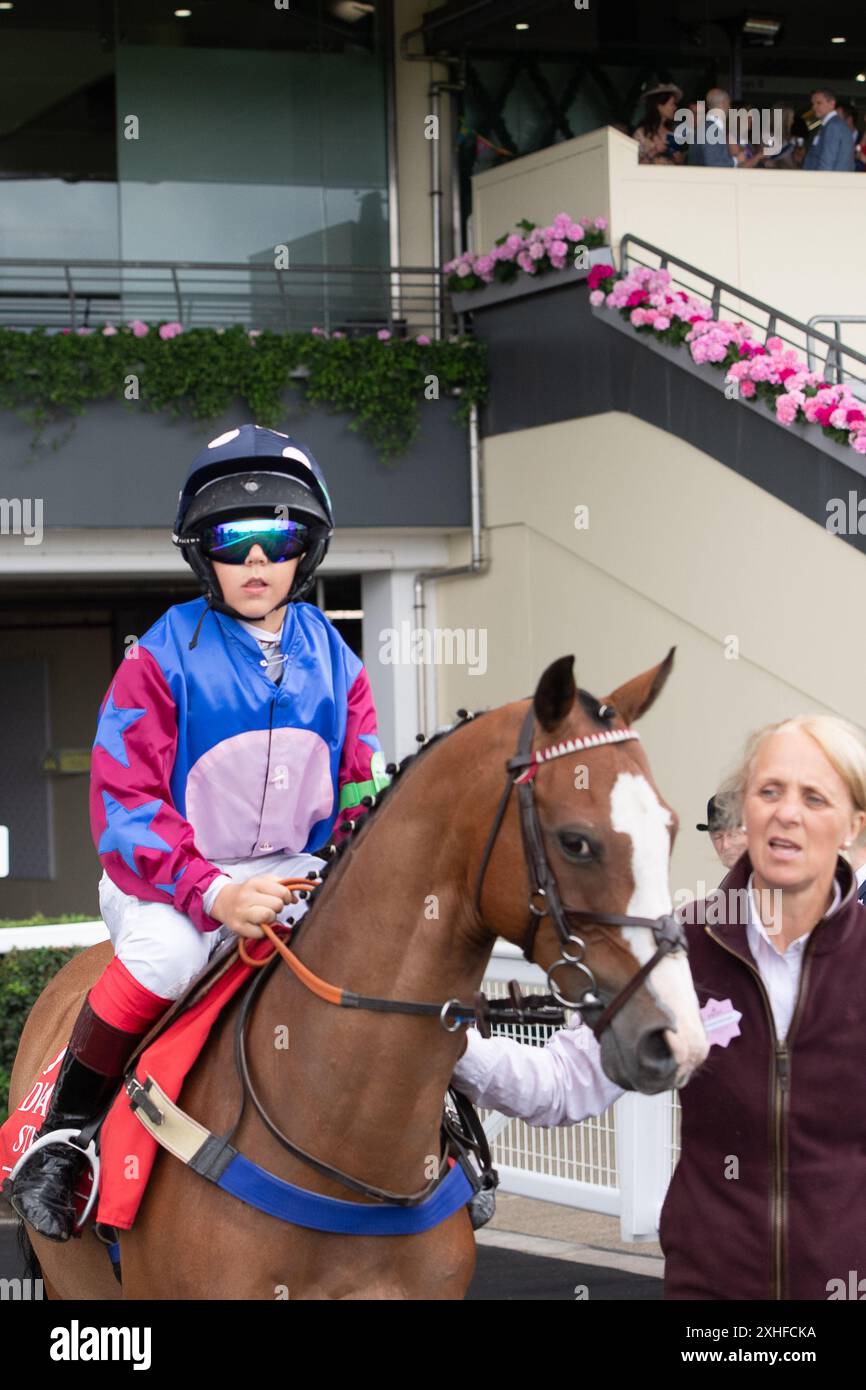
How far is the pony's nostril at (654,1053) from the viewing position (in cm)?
220

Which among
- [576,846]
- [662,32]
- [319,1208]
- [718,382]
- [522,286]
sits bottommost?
[319,1208]

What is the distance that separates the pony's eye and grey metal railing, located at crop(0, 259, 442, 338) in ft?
32.7

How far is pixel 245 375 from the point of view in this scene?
37.5ft

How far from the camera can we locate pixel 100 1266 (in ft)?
10.4

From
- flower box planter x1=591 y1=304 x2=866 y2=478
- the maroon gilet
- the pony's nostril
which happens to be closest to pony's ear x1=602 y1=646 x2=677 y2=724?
the maroon gilet

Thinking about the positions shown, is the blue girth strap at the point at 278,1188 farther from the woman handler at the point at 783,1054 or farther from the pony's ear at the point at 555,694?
the pony's ear at the point at 555,694

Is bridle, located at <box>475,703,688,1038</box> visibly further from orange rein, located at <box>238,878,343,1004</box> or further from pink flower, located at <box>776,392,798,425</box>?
pink flower, located at <box>776,392,798,425</box>

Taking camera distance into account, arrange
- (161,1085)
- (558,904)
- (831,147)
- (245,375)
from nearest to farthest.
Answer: (558,904) < (161,1085) < (245,375) < (831,147)

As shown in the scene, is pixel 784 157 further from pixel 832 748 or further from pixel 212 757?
pixel 832 748

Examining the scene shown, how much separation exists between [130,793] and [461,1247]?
0.94 m

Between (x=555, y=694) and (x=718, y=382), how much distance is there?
328 inches

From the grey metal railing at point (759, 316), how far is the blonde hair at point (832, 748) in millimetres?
7729

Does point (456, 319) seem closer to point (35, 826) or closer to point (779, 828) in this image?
point (35, 826)

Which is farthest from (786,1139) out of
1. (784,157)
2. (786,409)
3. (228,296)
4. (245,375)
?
(784,157)
